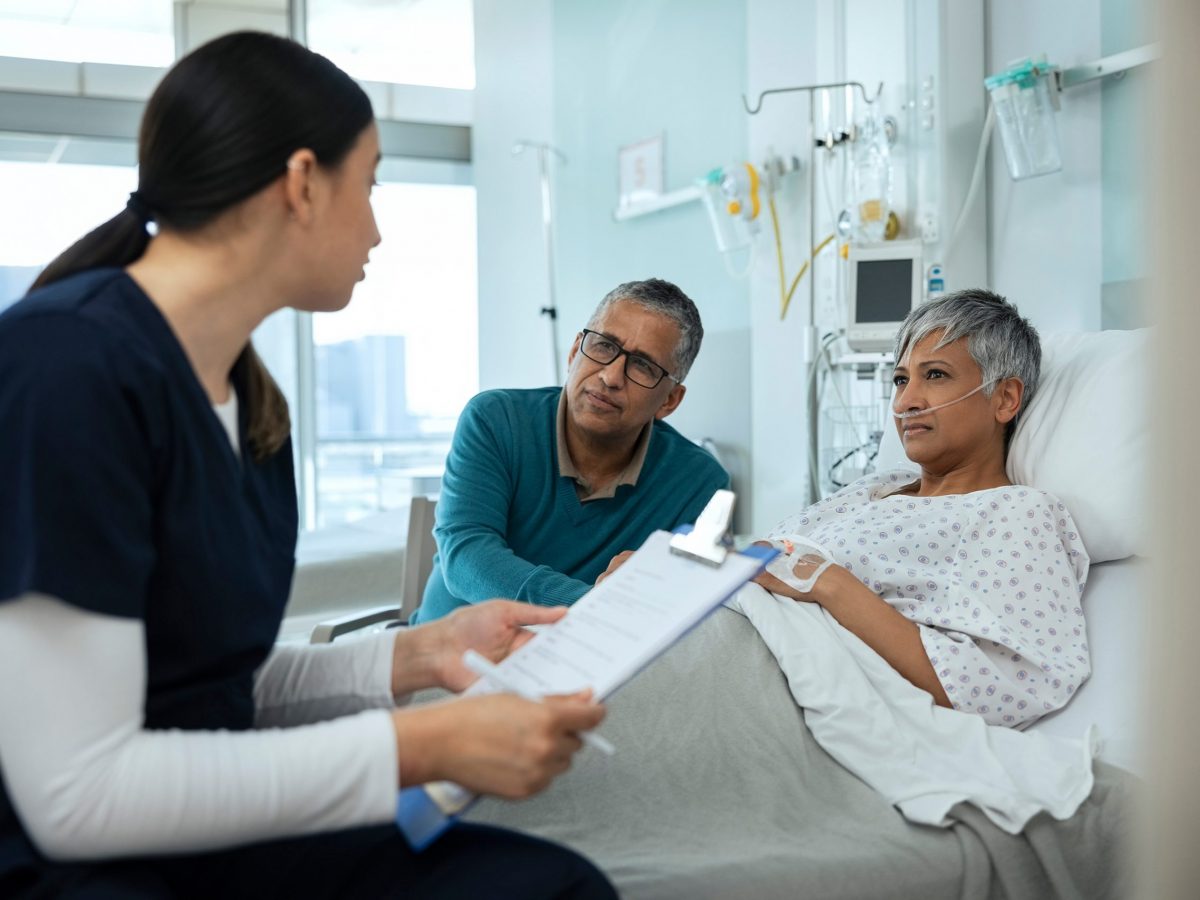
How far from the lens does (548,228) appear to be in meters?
4.85

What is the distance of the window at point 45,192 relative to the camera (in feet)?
15.9

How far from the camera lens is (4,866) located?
0.82 meters

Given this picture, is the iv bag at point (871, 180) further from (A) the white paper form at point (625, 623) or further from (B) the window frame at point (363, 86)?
(B) the window frame at point (363, 86)

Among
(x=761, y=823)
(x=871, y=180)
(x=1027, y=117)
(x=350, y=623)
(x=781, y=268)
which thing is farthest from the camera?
(x=781, y=268)

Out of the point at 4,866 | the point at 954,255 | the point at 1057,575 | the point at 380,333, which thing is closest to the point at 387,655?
the point at 4,866

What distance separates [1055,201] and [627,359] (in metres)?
1.22

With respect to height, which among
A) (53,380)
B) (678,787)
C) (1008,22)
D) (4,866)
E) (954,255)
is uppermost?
(1008,22)

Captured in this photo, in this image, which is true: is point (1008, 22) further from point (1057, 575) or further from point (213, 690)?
point (213, 690)

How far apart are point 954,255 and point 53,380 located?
2445 mm

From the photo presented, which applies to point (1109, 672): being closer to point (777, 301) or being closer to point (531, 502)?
point (531, 502)

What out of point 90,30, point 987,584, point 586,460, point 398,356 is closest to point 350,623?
point 586,460

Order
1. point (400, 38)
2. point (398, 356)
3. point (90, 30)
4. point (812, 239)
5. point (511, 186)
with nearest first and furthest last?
point (812, 239)
point (90, 30)
point (511, 186)
point (400, 38)
point (398, 356)

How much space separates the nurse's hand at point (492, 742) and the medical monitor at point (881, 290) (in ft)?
6.91

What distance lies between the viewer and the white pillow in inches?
68.9
